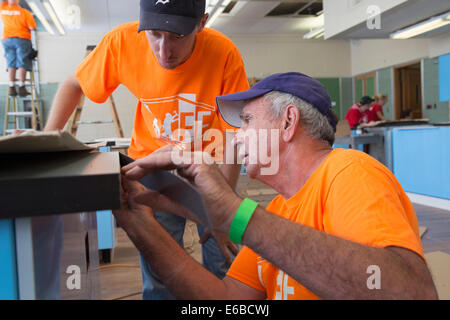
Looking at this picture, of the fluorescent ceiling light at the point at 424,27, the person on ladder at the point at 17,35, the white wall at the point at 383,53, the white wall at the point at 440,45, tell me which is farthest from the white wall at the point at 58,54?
the white wall at the point at 440,45

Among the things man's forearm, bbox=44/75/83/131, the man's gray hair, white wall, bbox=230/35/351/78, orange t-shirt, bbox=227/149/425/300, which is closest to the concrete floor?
man's forearm, bbox=44/75/83/131

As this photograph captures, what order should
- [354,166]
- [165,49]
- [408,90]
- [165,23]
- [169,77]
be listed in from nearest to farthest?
[354,166]
[165,23]
[165,49]
[169,77]
[408,90]

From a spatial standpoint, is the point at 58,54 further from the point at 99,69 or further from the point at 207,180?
the point at 207,180

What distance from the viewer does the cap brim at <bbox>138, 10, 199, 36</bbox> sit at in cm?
121

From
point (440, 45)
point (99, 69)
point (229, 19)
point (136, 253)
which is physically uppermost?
point (229, 19)

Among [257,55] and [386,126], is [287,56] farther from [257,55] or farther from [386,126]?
[386,126]

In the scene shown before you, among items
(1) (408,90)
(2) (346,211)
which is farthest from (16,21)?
(1) (408,90)

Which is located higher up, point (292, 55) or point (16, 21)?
point (292, 55)

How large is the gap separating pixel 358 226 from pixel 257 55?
37.6 ft

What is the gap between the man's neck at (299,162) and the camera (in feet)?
3.30

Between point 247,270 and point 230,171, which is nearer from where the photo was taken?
point 247,270

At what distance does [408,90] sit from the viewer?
10.3 m

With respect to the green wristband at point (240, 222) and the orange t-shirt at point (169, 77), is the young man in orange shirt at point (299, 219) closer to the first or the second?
the green wristband at point (240, 222)

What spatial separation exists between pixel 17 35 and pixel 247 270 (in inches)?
268
